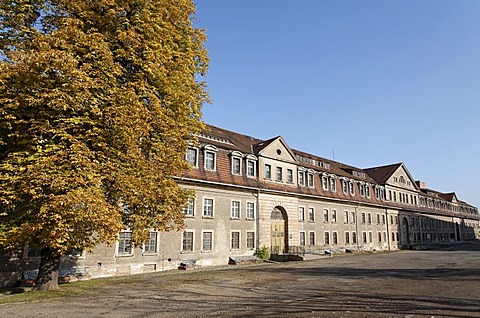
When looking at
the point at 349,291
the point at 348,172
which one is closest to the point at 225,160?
the point at 349,291

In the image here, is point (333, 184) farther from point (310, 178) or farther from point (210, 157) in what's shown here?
point (210, 157)

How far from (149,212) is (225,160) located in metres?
14.5

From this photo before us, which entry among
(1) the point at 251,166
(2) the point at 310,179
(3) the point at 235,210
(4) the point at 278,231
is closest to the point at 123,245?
(3) the point at 235,210

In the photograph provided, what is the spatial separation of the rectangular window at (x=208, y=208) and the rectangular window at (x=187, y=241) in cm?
193

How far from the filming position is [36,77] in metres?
12.2

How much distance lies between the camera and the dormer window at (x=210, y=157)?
27.0 meters

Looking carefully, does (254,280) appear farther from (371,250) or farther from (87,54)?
(371,250)

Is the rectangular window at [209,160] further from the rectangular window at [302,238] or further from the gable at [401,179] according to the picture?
the gable at [401,179]

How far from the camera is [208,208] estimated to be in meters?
26.7

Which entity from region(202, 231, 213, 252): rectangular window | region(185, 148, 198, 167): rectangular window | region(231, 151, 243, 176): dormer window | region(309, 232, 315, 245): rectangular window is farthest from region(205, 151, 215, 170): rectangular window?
region(309, 232, 315, 245): rectangular window

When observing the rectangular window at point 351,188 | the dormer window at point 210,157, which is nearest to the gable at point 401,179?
the rectangular window at point 351,188

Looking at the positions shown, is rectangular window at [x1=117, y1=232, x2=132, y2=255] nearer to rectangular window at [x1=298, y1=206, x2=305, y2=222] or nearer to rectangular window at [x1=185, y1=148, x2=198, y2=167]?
rectangular window at [x1=185, y1=148, x2=198, y2=167]

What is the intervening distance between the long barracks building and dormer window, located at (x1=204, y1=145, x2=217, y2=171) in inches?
3.1

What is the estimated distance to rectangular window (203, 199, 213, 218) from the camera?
26359 millimetres
